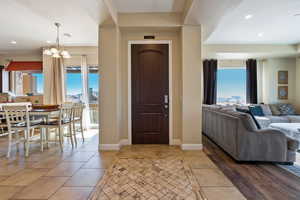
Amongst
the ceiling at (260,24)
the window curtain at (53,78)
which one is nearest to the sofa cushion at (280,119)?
the ceiling at (260,24)

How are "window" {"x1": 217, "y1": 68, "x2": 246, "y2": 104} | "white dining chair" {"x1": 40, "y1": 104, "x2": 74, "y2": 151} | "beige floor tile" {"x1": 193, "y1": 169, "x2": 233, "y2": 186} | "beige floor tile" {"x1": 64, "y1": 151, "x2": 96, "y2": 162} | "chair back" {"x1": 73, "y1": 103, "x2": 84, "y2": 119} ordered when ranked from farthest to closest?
"window" {"x1": 217, "y1": 68, "x2": 246, "y2": 104} < "chair back" {"x1": 73, "y1": 103, "x2": 84, "y2": 119} < "white dining chair" {"x1": 40, "y1": 104, "x2": 74, "y2": 151} < "beige floor tile" {"x1": 64, "y1": 151, "x2": 96, "y2": 162} < "beige floor tile" {"x1": 193, "y1": 169, "x2": 233, "y2": 186}

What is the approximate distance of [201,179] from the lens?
230 centimetres

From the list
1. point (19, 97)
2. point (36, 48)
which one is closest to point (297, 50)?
Result: point (36, 48)

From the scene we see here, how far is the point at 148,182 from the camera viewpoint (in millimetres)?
2223

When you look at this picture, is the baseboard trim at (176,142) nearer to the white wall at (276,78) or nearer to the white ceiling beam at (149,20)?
the white ceiling beam at (149,20)

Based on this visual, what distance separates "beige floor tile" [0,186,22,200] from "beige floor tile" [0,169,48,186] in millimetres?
92

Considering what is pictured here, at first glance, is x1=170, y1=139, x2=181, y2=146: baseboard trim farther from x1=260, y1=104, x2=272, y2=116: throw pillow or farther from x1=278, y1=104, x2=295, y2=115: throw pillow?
x1=278, y1=104, x2=295, y2=115: throw pillow

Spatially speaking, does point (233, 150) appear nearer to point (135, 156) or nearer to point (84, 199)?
point (135, 156)

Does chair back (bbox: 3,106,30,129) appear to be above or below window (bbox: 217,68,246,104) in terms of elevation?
below

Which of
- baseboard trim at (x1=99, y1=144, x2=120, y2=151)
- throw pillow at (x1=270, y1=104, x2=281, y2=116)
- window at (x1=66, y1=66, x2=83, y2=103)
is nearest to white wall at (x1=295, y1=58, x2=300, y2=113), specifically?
throw pillow at (x1=270, y1=104, x2=281, y2=116)

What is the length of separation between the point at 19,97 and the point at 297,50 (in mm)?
9913

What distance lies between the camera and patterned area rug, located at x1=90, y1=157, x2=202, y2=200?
1930 mm

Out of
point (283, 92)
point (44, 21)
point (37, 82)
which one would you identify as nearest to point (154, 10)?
point (44, 21)

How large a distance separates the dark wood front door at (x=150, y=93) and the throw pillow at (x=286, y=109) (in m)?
4.83
